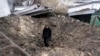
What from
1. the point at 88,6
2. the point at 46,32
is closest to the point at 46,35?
the point at 46,32

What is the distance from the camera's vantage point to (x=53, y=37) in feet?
33.7

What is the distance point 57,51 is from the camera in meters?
8.77

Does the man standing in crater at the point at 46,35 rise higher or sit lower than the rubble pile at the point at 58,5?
higher

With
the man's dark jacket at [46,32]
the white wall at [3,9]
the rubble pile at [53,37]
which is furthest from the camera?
the white wall at [3,9]

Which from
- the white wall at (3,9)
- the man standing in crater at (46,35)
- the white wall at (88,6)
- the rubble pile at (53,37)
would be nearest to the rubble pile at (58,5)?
the white wall at (88,6)

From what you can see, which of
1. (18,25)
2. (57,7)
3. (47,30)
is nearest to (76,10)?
(57,7)

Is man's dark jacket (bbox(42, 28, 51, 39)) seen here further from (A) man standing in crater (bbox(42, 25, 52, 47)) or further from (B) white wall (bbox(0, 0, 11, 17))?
(B) white wall (bbox(0, 0, 11, 17))

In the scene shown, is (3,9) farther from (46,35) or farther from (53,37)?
(46,35)

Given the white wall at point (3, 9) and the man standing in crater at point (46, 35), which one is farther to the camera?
the white wall at point (3, 9)

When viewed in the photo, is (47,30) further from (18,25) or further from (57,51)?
(18,25)

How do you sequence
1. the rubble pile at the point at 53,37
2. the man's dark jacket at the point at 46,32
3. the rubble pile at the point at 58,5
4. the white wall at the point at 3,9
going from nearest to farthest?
the rubble pile at the point at 53,37, the man's dark jacket at the point at 46,32, the white wall at the point at 3,9, the rubble pile at the point at 58,5

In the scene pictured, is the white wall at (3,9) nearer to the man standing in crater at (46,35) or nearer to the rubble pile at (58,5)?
the rubble pile at (58,5)

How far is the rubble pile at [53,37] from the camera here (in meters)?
8.60

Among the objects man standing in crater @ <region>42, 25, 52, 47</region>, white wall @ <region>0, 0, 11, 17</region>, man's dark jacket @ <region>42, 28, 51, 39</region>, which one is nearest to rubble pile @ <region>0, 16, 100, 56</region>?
man standing in crater @ <region>42, 25, 52, 47</region>
